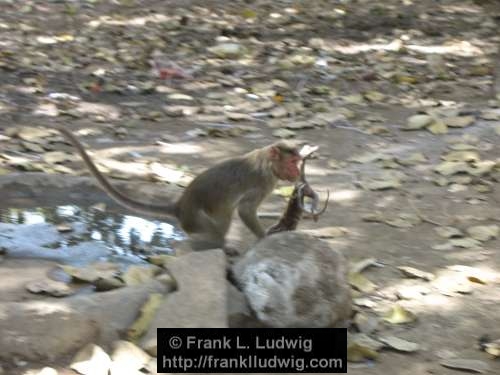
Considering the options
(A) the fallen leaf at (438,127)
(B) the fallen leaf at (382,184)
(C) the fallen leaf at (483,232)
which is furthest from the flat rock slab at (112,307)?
(A) the fallen leaf at (438,127)

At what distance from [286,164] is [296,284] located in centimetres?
84

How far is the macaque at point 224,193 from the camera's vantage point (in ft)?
14.3

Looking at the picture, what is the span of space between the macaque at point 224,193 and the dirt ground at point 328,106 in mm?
341

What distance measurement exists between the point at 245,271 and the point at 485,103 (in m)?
4.53

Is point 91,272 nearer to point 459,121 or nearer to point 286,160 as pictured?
point 286,160

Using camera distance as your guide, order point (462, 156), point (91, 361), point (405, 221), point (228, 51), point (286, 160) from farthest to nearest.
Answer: point (228, 51)
point (462, 156)
point (405, 221)
point (286, 160)
point (91, 361)

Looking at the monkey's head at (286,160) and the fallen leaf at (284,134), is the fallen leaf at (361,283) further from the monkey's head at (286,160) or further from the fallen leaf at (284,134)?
the fallen leaf at (284,134)

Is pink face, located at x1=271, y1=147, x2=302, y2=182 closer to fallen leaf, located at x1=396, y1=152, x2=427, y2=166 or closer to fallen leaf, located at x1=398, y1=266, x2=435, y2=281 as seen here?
fallen leaf, located at x1=398, y1=266, x2=435, y2=281

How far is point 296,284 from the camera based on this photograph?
3.67 m

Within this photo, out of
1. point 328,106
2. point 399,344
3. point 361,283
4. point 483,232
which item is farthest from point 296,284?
point 328,106

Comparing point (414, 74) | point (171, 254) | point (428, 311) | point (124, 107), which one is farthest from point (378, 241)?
point (414, 74)

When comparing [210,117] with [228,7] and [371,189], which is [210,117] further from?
[228,7]

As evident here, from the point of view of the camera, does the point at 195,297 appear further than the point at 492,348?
No

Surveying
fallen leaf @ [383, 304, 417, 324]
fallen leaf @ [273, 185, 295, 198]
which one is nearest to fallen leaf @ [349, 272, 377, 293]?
fallen leaf @ [383, 304, 417, 324]
